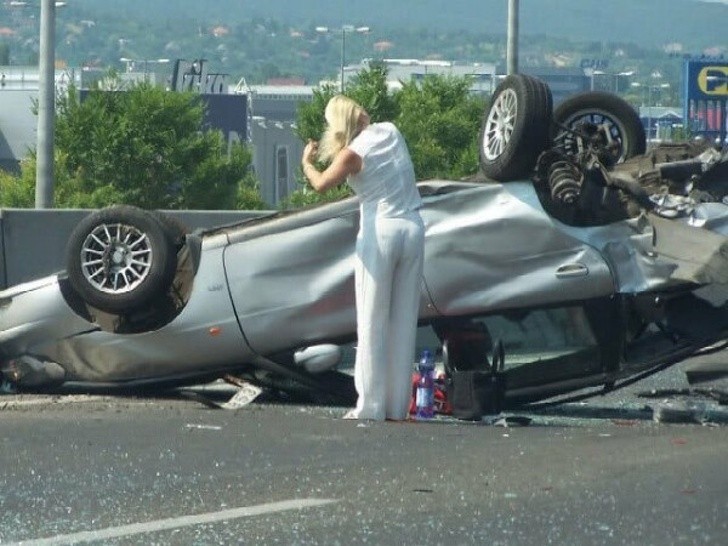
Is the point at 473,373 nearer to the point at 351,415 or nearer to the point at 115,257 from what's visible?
the point at 351,415

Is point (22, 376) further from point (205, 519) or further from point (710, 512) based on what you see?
point (710, 512)

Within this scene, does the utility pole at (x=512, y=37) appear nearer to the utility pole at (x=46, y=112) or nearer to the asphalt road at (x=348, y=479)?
the utility pole at (x=46, y=112)

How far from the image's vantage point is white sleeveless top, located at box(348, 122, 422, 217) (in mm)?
8758

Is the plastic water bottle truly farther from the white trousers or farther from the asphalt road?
the white trousers

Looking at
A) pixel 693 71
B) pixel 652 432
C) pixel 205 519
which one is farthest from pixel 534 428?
pixel 693 71

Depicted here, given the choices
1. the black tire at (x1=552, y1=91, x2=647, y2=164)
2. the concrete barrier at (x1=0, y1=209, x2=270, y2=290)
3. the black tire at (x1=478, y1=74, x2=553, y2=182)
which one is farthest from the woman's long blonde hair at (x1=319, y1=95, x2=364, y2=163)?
the concrete barrier at (x1=0, y1=209, x2=270, y2=290)

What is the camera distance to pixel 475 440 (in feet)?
26.1

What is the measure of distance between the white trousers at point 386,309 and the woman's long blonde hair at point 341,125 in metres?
0.37

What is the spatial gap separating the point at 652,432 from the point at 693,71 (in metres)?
114

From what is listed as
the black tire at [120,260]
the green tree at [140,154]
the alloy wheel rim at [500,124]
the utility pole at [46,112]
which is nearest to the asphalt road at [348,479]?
the black tire at [120,260]

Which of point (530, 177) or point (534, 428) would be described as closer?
point (534, 428)

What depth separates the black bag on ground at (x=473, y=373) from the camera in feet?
29.5

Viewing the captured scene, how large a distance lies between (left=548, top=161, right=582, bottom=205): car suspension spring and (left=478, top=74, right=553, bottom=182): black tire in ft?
0.45

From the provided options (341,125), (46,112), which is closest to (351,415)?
(341,125)
